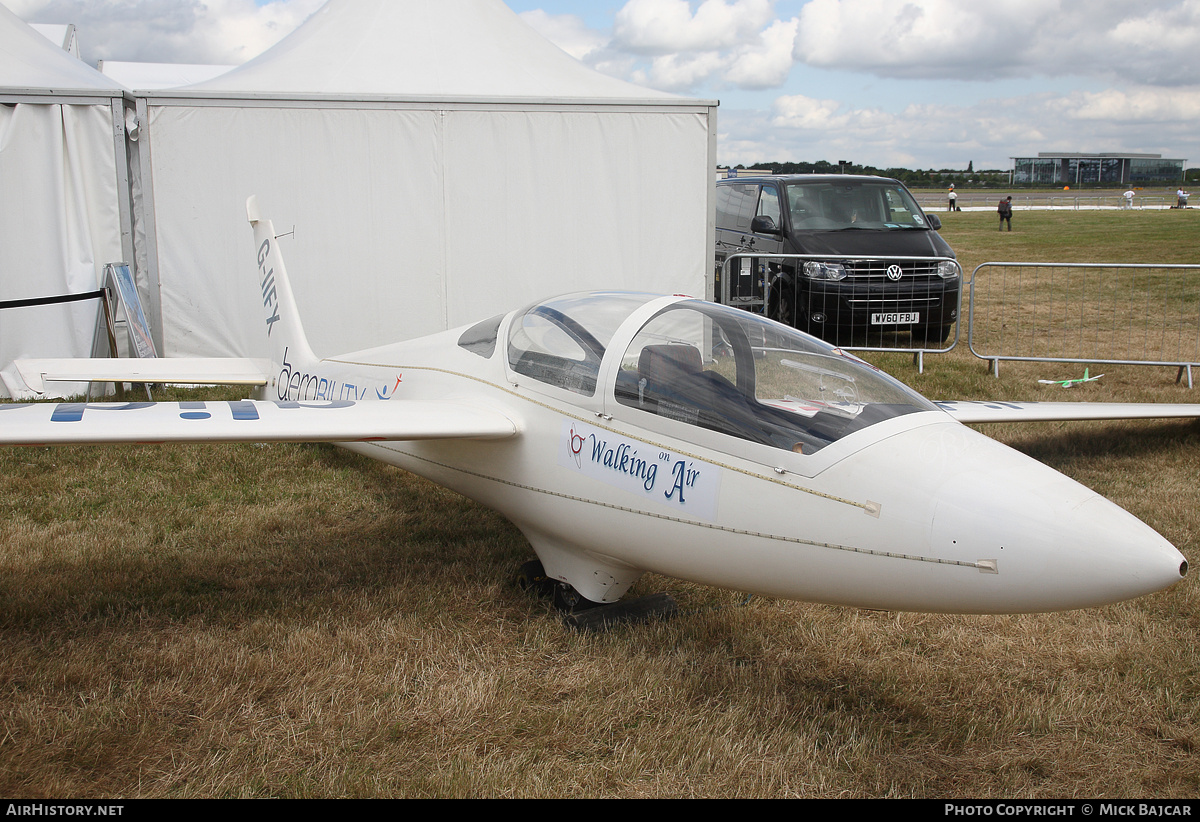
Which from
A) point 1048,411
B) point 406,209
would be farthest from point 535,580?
point 406,209

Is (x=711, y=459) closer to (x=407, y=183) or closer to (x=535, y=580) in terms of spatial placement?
(x=535, y=580)

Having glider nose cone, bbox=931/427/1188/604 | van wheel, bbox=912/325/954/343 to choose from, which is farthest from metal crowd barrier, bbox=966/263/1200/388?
glider nose cone, bbox=931/427/1188/604

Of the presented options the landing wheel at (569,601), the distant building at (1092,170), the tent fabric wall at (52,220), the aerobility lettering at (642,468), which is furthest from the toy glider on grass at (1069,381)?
the distant building at (1092,170)

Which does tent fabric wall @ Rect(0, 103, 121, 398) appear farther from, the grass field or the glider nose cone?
the glider nose cone

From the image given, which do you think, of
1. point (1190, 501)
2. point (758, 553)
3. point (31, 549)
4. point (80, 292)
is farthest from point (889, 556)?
point (80, 292)

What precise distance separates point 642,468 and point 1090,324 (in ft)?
35.4

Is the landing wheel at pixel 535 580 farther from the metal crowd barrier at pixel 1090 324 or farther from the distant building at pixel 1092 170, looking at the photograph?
the distant building at pixel 1092 170

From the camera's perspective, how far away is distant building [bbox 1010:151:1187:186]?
92.2 m

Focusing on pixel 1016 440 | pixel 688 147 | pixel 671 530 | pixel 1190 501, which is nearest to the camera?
pixel 671 530

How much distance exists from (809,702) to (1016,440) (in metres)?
4.59

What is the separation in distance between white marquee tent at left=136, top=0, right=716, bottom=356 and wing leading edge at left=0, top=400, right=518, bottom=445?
15.2 feet

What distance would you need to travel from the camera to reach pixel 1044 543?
279cm

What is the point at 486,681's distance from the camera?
3705 mm

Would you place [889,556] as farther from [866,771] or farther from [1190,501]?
[1190,501]
